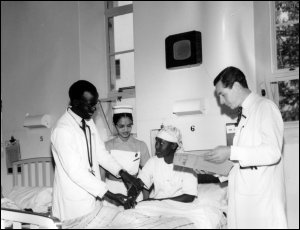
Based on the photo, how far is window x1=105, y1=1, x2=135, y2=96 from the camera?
4777 mm

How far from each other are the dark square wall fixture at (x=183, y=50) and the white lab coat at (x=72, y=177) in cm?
150

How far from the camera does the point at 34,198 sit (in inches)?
158

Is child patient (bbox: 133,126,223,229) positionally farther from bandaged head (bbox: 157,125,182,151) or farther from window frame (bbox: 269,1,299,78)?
window frame (bbox: 269,1,299,78)

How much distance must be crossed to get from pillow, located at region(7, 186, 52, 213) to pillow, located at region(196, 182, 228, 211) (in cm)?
156

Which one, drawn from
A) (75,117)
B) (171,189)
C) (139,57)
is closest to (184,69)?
(139,57)

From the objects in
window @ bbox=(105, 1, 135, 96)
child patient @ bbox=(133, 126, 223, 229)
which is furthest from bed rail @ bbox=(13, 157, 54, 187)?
child patient @ bbox=(133, 126, 223, 229)

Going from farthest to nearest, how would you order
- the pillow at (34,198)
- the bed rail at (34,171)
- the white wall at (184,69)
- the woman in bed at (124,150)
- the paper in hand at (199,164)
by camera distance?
1. the bed rail at (34,171)
2. the pillow at (34,198)
3. the woman in bed at (124,150)
4. the white wall at (184,69)
5. the paper in hand at (199,164)

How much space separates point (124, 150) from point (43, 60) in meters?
2.04

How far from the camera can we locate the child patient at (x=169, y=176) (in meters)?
3.14

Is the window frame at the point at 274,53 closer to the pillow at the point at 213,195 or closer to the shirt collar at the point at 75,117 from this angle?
the pillow at the point at 213,195

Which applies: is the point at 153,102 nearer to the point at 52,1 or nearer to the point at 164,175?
the point at 164,175

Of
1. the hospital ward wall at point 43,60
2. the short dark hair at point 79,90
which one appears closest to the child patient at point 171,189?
the short dark hair at point 79,90

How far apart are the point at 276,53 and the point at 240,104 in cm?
109

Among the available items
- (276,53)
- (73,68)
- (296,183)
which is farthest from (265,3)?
(73,68)
